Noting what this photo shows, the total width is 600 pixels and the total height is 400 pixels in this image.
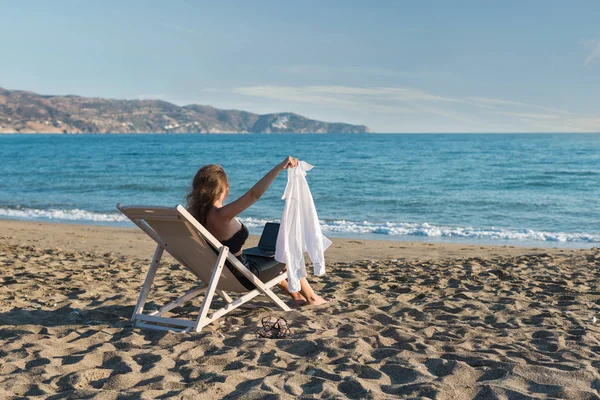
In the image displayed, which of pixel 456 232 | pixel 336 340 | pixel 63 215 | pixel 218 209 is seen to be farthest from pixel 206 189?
pixel 63 215

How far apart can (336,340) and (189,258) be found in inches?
56.2

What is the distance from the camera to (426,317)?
5062 millimetres

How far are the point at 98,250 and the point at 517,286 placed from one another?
6505mm

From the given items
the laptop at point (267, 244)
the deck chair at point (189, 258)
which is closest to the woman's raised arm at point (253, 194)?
the deck chair at point (189, 258)

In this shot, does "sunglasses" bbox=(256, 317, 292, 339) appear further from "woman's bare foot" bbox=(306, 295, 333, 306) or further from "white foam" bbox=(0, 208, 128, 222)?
"white foam" bbox=(0, 208, 128, 222)

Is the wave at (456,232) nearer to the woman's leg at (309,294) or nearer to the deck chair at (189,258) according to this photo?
the woman's leg at (309,294)

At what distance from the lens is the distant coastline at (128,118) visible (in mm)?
153500

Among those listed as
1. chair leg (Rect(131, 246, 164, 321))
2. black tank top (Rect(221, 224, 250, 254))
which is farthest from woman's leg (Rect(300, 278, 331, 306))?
chair leg (Rect(131, 246, 164, 321))

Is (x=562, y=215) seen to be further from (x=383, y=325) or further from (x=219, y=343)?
(x=219, y=343)

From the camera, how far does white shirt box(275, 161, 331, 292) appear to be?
196 inches

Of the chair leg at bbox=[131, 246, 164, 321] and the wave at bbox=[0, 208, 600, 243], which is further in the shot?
the wave at bbox=[0, 208, 600, 243]

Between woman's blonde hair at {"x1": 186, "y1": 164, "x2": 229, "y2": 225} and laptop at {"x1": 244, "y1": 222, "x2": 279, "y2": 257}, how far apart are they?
64 cm

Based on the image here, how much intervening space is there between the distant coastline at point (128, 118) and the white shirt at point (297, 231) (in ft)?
509

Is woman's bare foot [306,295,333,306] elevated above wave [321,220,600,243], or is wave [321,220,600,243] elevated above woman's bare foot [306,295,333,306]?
woman's bare foot [306,295,333,306]
